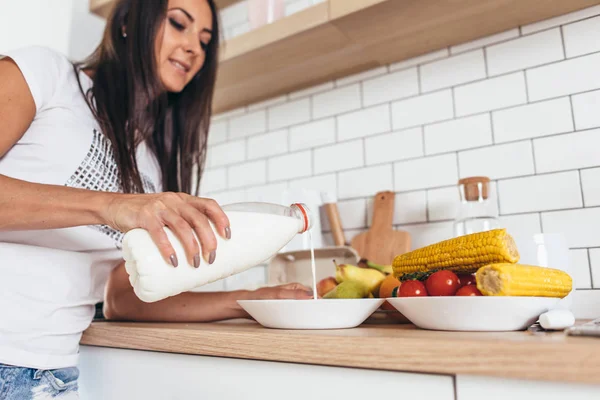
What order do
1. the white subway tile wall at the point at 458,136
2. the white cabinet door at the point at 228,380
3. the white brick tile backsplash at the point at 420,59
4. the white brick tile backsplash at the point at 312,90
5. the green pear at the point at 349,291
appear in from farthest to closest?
the white brick tile backsplash at the point at 312,90 → the white brick tile backsplash at the point at 420,59 → the white subway tile wall at the point at 458,136 → the green pear at the point at 349,291 → the white cabinet door at the point at 228,380

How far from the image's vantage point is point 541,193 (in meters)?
1.16

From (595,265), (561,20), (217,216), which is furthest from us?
(561,20)

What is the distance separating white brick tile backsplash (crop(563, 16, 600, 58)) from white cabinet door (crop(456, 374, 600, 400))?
93 centimetres

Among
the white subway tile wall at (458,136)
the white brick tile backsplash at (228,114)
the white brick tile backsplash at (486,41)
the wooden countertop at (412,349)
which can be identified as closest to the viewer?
the wooden countertop at (412,349)

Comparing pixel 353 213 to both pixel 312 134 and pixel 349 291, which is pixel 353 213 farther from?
pixel 349 291

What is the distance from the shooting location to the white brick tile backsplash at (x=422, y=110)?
4.36ft

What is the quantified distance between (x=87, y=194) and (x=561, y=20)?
3.71 feet

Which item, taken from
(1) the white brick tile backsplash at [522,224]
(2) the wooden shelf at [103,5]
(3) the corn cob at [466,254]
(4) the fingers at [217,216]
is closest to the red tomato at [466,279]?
(3) the corn cob at [466,254]

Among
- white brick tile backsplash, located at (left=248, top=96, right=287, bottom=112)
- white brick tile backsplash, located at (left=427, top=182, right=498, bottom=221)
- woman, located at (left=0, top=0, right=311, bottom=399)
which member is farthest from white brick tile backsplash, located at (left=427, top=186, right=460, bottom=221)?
white brick tile backsplash, located at (left=248, top=96, right=287, bottom=112)

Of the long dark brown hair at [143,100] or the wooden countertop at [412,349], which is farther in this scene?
the long dark brown hair at [143,100]

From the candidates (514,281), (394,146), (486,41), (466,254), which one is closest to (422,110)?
(394,146)

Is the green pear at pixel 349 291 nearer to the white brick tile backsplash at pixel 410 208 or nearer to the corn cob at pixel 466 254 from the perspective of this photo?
the corn cob at pixel 466 254

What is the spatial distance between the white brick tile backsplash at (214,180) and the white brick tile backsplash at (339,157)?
42 centimetres

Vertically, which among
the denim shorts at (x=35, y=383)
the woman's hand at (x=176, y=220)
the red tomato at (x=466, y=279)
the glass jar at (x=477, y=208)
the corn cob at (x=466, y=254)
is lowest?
the denim shorts at (x=35, y=383)
